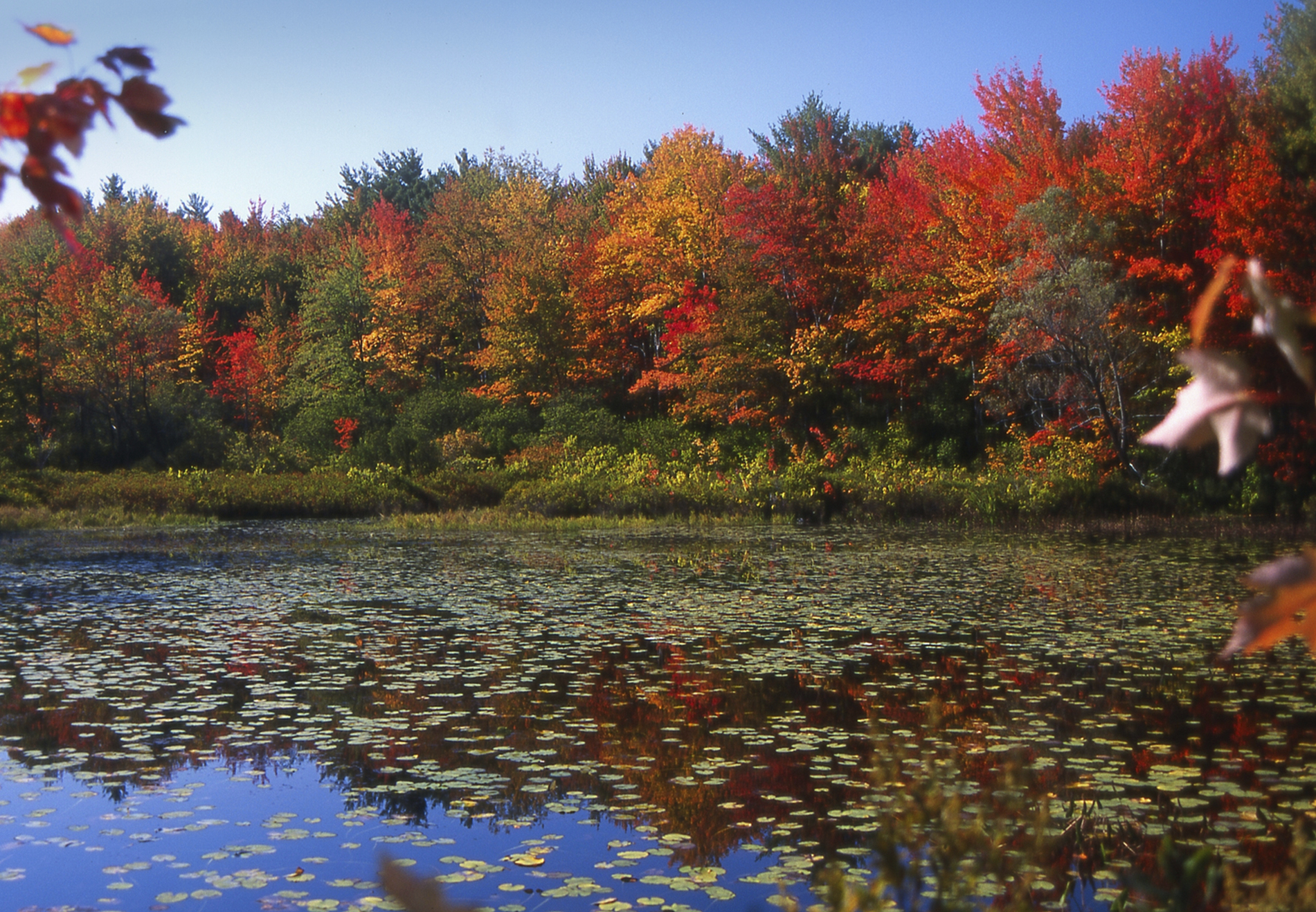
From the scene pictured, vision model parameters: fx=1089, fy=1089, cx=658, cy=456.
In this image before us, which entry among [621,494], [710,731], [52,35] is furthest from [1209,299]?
[621,494]

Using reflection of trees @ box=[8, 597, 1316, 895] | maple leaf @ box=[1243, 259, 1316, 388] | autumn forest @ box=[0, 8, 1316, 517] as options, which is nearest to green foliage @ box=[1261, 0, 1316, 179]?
autumn forest @ box=[0, 8, 1316, 517]

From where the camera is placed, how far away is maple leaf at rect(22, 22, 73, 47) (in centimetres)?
171

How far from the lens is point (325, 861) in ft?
14.1

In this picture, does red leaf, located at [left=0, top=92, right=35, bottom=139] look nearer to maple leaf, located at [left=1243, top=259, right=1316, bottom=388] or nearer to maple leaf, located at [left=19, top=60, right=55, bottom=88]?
maple leaf, located at [left=19, top=60, right=55, bottom=88]

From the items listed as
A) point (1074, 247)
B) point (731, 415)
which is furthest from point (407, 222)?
point (1074, 247)

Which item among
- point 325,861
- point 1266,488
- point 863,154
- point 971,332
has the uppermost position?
point 863,154

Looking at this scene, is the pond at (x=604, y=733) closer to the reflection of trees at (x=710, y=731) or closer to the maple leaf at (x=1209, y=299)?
the reflection of trees at (x=710, y=731)

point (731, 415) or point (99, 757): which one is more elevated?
point (731, 415)

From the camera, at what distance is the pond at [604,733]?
13.7 ft

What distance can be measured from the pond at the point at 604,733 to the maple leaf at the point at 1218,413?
1116 mm

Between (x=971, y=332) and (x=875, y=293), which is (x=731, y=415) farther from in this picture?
(x=971, y=332)

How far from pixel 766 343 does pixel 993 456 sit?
6.81 meters

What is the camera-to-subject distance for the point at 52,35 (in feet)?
5.63

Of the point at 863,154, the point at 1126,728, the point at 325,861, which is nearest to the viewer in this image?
the point at 325,861
